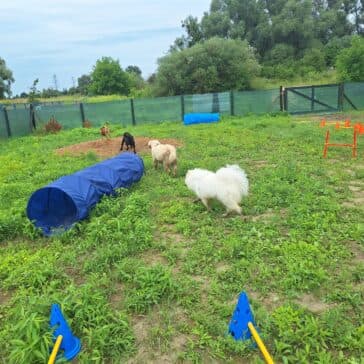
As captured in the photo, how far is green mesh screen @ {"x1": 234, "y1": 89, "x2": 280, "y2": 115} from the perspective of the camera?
18.0 metres

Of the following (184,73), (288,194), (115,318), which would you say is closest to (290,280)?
(115,318)

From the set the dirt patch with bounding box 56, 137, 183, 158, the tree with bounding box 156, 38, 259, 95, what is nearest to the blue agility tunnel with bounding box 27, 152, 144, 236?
the dirt patch with bounding box 56, 137, 183, 158

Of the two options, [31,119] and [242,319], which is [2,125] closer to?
[31,119]

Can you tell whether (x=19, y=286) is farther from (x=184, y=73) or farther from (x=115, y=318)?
(x=184, y=73)

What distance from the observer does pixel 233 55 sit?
1120 inches

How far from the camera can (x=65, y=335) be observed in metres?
2.75

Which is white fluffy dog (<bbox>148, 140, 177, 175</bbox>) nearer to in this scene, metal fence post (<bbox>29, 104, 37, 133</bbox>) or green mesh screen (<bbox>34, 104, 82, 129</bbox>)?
green mesh screen (<bbox>34, 104, 82, 129</bbox>)

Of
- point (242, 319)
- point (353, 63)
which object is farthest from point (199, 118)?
point (242, 319)

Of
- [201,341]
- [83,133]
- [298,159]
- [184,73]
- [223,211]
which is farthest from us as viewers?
[184,73]

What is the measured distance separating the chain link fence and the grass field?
1088cm

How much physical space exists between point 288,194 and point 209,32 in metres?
36.6

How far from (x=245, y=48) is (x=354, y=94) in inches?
515

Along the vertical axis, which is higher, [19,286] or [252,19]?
[252,19]

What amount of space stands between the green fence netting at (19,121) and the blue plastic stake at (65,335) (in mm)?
15021
